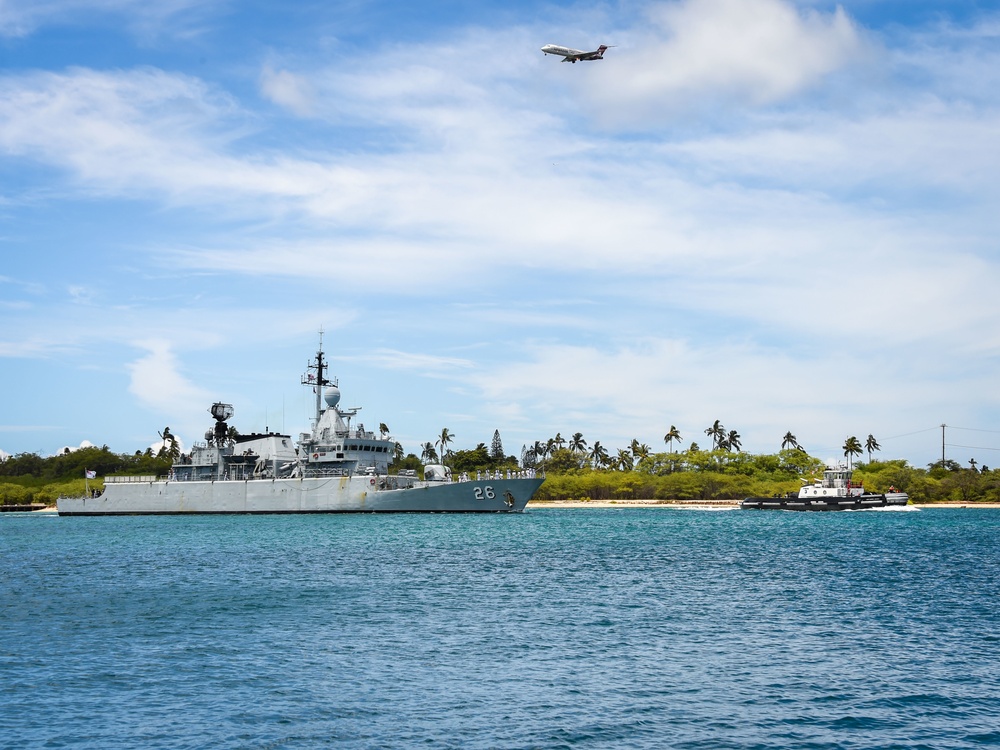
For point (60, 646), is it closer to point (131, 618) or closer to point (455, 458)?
point (131, 618)

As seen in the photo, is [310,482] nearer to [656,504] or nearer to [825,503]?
[825,503]

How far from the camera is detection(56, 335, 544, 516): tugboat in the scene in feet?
298

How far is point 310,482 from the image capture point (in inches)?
3688

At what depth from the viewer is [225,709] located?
18.6m

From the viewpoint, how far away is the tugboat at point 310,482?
90.9 m

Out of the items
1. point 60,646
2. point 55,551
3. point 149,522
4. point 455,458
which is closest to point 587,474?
point 455,458

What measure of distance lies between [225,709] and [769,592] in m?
22.6

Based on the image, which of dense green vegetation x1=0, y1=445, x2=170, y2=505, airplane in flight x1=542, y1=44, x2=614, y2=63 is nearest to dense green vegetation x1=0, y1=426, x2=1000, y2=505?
dense green vegetation x1=0, y1=445, x2=170, y2=505

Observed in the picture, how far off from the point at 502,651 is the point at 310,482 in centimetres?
7233

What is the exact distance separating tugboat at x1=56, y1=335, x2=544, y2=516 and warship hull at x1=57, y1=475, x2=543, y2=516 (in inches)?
3.8

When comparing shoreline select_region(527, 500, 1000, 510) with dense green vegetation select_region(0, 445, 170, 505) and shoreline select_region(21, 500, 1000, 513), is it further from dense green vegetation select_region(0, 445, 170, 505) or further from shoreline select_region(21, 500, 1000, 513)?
dense green vegetation select_region(0, 445, 170, 505)

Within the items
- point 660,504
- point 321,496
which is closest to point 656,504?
point 660,504

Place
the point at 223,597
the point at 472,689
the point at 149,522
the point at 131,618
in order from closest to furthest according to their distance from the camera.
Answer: the point at 472,689 → the point at 131,618 → the point at 223,597 → the point at 149,522

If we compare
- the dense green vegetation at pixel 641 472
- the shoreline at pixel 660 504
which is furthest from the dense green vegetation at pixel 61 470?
the shoreline at pixel 660 504
